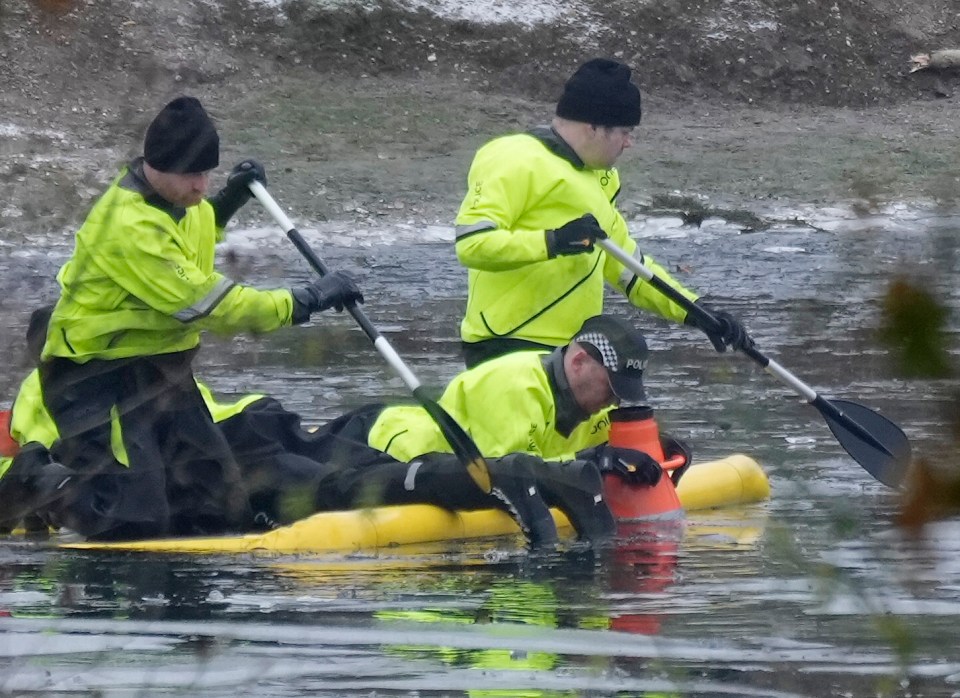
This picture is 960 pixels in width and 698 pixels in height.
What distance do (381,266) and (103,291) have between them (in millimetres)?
10016

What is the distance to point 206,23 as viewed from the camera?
917 inches

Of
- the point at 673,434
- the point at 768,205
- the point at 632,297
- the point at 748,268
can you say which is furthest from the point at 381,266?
the point at 632,297

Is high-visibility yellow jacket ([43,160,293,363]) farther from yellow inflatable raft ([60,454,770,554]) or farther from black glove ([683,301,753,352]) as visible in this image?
black glove ([683,301,753,352])

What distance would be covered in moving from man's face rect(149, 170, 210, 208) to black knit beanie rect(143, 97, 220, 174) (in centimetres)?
9

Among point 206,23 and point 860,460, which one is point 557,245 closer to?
point 860,460

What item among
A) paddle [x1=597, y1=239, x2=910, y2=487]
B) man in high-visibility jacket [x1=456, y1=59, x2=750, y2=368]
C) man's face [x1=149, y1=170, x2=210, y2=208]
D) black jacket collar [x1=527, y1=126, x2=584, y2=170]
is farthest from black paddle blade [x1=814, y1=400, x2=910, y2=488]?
man's face [x1=149, y1=170, x2=210, y2=208]

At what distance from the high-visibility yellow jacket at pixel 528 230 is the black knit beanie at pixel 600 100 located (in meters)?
0.13

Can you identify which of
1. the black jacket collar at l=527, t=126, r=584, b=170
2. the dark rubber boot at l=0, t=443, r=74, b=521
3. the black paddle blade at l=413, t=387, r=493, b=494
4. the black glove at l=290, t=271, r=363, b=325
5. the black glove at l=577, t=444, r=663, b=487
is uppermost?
the black jacket collar at l=527, t=126, r=584, b=170

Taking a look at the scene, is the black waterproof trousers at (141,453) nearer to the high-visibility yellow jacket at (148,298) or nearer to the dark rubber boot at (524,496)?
the high-visibility yellow jacket at (148,298)

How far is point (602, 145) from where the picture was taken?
6.80 metres

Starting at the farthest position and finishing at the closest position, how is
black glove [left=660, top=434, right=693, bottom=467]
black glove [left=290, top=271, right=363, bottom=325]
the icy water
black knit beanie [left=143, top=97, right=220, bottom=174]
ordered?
black glove [left=660, top=434, right=693, bottom=467]
black glove [left=290, top=271, right=363, bottom=325]
black knit beanie [left=143, top=97, right=220, bottom=174]
the icy water

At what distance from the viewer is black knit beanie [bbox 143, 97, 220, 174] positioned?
5.70 metres

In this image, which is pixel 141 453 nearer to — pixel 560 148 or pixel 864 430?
pixel 560 148

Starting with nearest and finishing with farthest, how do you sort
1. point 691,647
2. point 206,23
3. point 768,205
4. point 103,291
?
point 691,647 → point 103,291 → point 768,205 → point 206,23
